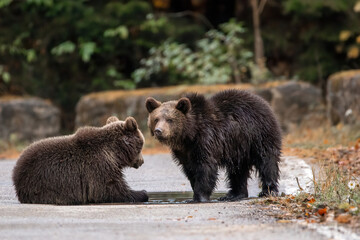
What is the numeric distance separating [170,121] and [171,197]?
1.14 m

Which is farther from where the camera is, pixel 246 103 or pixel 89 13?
pixel 89 13

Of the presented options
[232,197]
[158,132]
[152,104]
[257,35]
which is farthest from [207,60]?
[158,132]

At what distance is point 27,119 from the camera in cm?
2102

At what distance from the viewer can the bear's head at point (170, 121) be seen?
880 cm

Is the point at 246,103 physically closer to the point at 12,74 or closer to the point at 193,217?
the point at 193,217

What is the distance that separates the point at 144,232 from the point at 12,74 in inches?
732

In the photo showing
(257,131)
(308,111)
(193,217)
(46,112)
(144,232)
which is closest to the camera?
(144,232)

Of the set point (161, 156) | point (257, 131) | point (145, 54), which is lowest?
point (161, 156)

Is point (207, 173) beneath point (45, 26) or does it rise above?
beneath

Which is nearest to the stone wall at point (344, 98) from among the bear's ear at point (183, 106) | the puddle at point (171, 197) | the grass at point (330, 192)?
the grass at point (330, 192)

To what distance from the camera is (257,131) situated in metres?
9.34

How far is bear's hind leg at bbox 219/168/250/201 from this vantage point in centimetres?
938

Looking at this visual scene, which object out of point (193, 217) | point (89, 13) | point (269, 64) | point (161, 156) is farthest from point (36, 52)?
point (193, 217)

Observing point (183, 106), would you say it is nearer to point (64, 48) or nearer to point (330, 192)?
point (330, 192)
